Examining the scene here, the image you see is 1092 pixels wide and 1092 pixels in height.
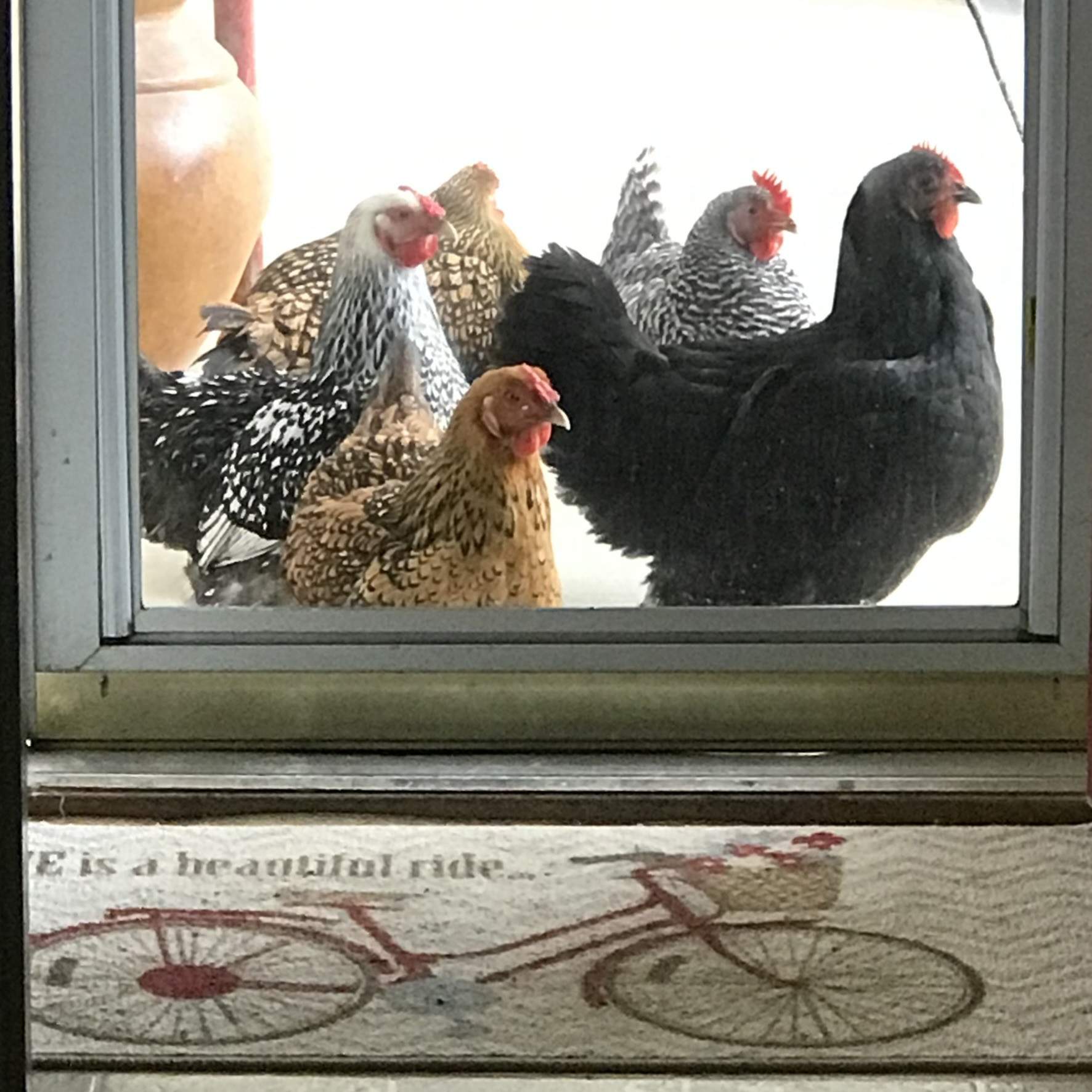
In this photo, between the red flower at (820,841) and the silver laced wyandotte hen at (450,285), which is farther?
Result: the silver laced wyandotte hen at (450,285)

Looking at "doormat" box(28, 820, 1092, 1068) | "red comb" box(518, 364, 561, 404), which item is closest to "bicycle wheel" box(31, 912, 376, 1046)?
"doormat" box(28, 820, 1092, 1068)

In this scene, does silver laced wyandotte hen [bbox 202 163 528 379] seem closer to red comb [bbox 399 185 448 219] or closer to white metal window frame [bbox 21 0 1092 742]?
red comb [bbox 399 185 448 219]

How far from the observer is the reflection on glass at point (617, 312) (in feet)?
4.36

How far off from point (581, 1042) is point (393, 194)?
2.61 feet

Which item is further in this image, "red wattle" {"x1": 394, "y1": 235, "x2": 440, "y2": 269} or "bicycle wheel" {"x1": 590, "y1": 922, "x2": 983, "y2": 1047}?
"red wattle" {"x1": 394, "y1": 235, "x2": 440, "y2": 269}

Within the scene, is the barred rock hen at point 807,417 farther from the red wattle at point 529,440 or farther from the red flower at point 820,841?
the red flower at point 820,841

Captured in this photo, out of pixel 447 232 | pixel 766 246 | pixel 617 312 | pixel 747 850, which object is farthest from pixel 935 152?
pixel 747 850

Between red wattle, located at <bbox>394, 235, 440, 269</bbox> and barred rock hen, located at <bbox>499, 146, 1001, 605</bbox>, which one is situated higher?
red wattle, located at <bbox>394, 235, 440, 269</bbox>

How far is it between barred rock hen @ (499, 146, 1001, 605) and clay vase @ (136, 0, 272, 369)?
250mm

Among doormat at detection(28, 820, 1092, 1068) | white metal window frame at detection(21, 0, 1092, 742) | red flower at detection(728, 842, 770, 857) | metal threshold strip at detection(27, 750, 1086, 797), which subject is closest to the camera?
Answer: doormat at detection(28, 820, 1092, 1068)

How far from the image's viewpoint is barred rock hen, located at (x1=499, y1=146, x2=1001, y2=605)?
1.33 metres

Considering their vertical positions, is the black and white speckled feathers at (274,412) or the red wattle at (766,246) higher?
the red wattle at (766,246)

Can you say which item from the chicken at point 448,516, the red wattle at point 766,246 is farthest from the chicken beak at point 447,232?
the red wattle at point 766,246

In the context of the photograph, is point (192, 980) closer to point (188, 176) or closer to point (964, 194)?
point (188, 176)
